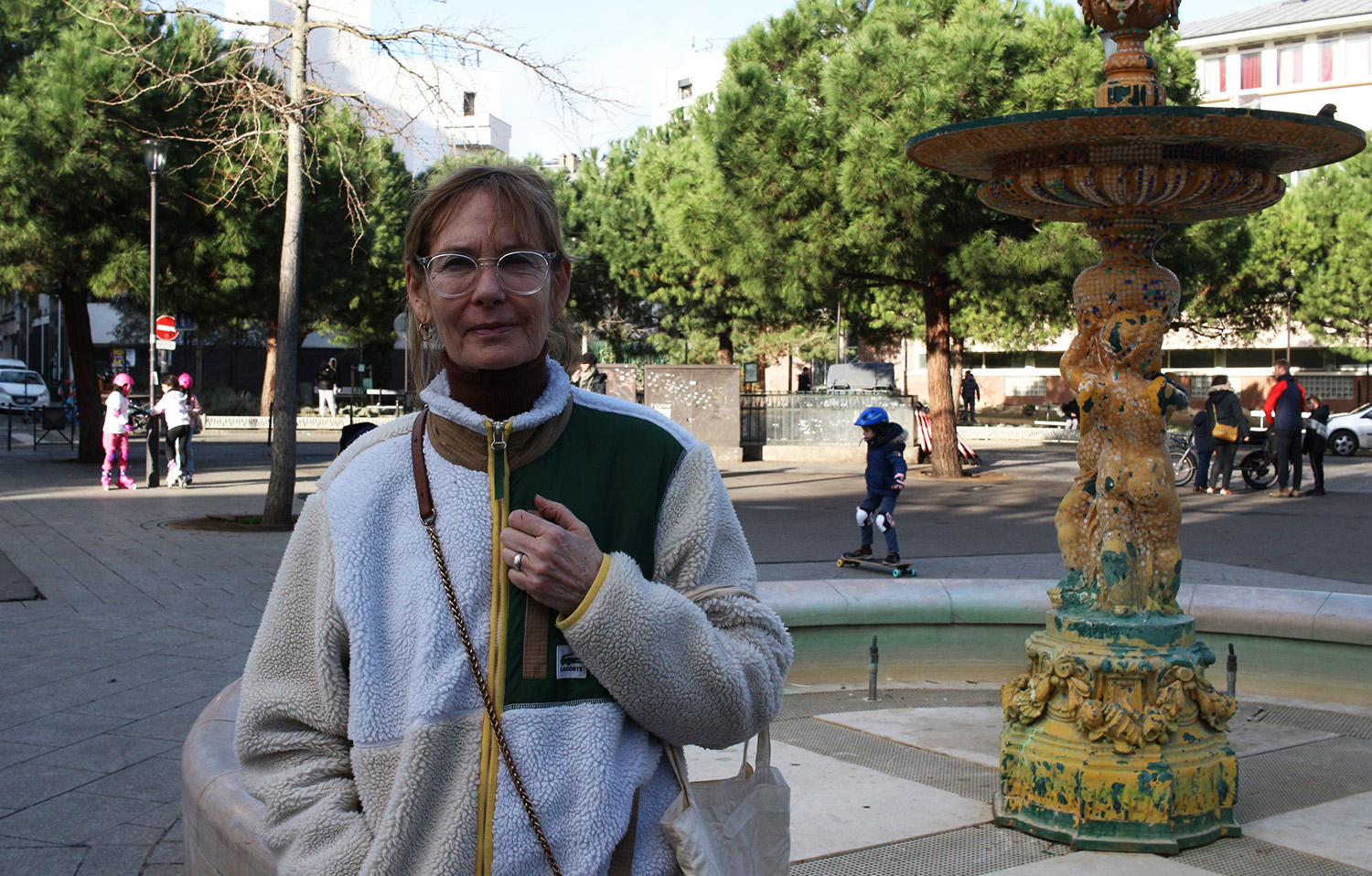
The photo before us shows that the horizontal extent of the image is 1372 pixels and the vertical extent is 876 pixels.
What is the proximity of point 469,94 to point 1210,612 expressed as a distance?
329 inches

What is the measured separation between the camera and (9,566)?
10008mm

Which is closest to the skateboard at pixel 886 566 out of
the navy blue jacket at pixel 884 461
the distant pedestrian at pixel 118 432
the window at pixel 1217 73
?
the navy blue jacket at pixel 884 461

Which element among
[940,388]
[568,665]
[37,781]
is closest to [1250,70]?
[940,388]

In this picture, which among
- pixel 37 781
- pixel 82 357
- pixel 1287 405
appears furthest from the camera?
pixel 82 357

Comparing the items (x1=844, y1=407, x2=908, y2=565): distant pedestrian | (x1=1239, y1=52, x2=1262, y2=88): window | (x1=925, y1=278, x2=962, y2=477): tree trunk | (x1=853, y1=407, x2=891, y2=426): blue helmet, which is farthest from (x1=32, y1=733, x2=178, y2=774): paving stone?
(x1=1239, y1=52, x2=1262, y2=88): window

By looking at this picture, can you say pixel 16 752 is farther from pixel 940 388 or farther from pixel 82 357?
pixel 82 357

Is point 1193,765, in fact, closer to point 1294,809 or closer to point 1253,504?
point 1294,809

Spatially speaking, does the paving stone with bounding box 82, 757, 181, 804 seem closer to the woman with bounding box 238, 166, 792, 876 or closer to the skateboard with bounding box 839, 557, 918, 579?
the woman with bounding box 238, 166, 792, 876

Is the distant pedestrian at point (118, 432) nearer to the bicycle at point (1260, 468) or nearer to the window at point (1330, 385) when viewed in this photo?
the bicycle at point (1260, 468)

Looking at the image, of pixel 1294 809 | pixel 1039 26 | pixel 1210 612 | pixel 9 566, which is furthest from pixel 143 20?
pixel 1294 809

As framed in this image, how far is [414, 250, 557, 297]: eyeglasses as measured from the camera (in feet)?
5.86

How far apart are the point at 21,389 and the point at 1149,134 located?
141ft

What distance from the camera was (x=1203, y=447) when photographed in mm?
18906

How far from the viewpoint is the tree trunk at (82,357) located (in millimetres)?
20562
